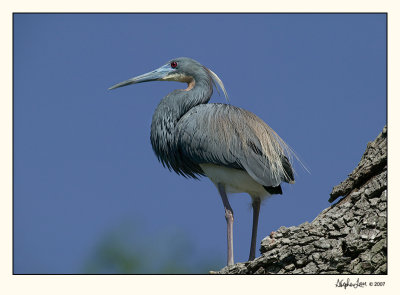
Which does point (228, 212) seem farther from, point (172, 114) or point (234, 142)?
point (172, 114)

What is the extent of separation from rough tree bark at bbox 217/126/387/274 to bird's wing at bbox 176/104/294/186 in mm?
1434

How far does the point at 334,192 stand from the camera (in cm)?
627

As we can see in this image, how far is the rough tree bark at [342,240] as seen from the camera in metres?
5.40

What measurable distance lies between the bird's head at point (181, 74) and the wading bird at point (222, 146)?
18 cm

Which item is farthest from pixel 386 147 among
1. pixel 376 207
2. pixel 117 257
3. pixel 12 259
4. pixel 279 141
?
pixel 117 257

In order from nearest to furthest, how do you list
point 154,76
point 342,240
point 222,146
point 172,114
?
1. point 342,240
2. point 222,146
3. point 172,114
4. point 154,76

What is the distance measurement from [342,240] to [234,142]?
89.7 inches

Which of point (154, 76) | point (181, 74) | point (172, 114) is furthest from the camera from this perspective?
point (154, 76)

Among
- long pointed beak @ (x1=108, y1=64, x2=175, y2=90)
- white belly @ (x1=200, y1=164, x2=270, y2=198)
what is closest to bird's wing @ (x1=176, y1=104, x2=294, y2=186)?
white belly @ (x1=200, y1=164, x2=270, y2=198)

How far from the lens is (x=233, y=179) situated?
745 centimetres

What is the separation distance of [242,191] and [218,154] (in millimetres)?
601

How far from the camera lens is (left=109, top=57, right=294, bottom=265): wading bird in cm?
731

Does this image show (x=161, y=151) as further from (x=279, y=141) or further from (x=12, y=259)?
(x=12, y=259)

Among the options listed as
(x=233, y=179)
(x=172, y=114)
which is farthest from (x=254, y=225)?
(x=172, y=114)
